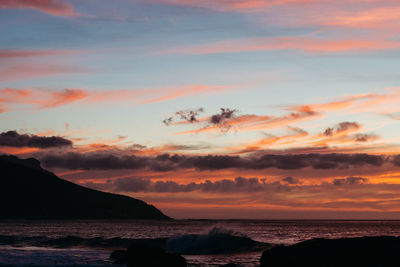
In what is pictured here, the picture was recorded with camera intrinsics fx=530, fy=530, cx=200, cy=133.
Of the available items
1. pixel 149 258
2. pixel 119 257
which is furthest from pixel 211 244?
pixel 149 258

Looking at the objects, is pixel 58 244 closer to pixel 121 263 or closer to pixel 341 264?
pixel 121 263

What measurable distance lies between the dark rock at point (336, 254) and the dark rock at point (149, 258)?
777 centimetres

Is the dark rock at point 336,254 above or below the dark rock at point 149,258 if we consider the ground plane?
above

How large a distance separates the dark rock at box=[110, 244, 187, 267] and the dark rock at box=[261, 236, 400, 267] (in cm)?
777

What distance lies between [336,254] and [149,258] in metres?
16.6

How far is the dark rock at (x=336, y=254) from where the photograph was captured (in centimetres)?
4306

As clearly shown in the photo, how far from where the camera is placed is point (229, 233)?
83375 millimetres

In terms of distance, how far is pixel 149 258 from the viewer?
48.4 metres

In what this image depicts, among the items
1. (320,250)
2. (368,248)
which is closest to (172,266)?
(320,250)

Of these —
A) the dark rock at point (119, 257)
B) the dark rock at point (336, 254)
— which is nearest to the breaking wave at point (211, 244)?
the dark rock at point (119, 257)

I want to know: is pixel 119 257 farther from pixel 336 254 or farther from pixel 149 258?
pixel 336 254

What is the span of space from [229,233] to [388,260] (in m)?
41.7

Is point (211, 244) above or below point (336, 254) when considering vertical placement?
below

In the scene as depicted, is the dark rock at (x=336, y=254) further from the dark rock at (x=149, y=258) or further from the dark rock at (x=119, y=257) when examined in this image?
the dark rock at (x=119, y=257)
